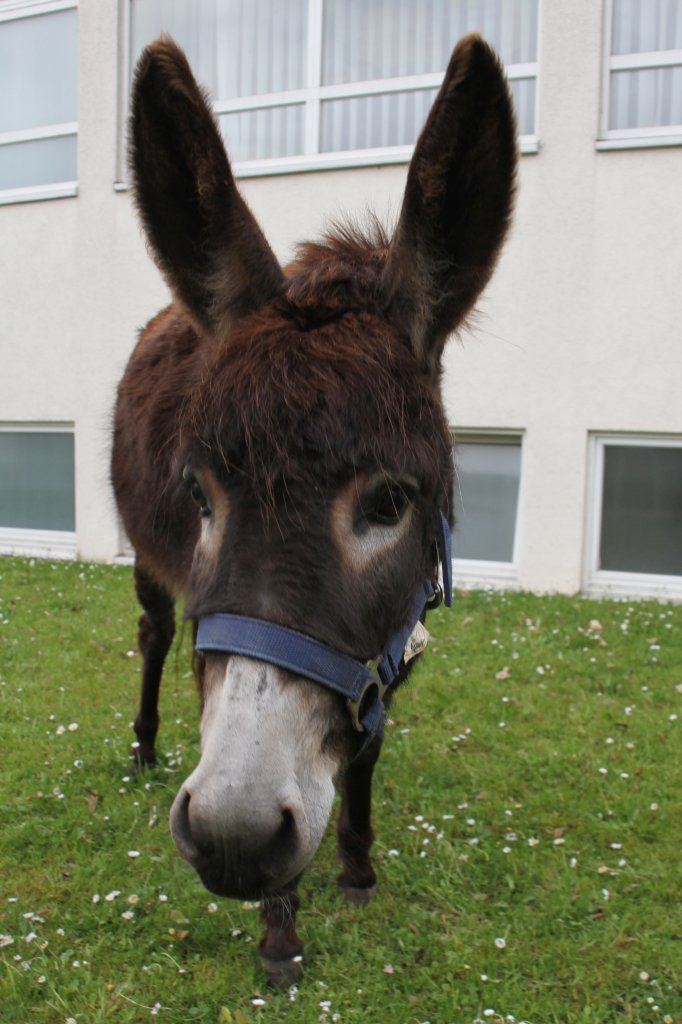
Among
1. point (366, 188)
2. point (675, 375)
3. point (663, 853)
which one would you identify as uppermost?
point (366, 188)

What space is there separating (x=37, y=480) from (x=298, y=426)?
9294mm

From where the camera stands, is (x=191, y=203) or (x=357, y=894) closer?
(x=191, y=203)

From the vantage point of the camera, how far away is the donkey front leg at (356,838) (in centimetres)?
321

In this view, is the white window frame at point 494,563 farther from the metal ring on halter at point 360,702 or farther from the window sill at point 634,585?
the metal ring on halter at point 360,702

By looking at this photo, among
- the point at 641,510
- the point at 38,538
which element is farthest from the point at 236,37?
the point at 641,510

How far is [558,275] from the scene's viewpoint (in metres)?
7.63

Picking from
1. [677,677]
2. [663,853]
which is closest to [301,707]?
[663,853]

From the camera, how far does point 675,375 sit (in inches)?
291

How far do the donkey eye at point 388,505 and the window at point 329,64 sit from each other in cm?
689

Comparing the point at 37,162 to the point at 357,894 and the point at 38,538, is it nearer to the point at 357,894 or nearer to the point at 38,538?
the point at 38,538

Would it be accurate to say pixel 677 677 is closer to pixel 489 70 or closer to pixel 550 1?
pixel 489 70

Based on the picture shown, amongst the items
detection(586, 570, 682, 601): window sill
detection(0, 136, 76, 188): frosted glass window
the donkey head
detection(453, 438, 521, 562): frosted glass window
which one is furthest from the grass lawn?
detection(0, 136, 76, 188): frosted glass window

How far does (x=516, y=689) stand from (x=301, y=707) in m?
4.03

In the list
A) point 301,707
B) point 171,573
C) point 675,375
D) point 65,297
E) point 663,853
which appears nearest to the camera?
point 301,707
